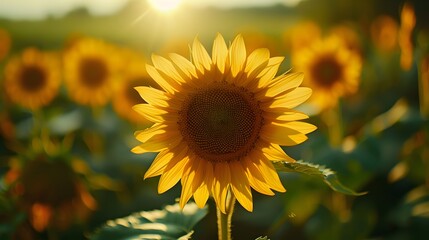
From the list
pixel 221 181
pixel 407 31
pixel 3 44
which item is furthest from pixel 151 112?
pixel 3 44

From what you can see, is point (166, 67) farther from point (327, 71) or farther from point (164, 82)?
point (327, 71)

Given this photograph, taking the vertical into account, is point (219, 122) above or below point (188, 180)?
above

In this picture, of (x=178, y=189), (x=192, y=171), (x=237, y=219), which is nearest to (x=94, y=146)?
(x=178, y=189)

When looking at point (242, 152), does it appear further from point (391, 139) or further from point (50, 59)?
point (50, 59)

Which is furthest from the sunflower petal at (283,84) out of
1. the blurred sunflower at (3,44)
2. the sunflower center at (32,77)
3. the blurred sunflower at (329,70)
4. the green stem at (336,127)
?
the blurred sunflower at (3,44)

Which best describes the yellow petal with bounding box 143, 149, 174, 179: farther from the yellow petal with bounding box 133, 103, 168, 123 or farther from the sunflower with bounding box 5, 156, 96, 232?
the sunflower with bounding box 5, 156, 96, 232

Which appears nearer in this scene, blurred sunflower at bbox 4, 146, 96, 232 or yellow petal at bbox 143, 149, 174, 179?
yellow petal at bbox 143, 149, 174, 179

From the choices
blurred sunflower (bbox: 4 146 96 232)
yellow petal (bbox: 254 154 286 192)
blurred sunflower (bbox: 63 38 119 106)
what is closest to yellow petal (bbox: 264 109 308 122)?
yellow petal (bbox: 254 154 286 192)

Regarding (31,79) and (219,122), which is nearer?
(219,122)

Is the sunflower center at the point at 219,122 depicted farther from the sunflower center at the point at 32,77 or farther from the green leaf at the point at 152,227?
the sunflower center at the point at 32,77
